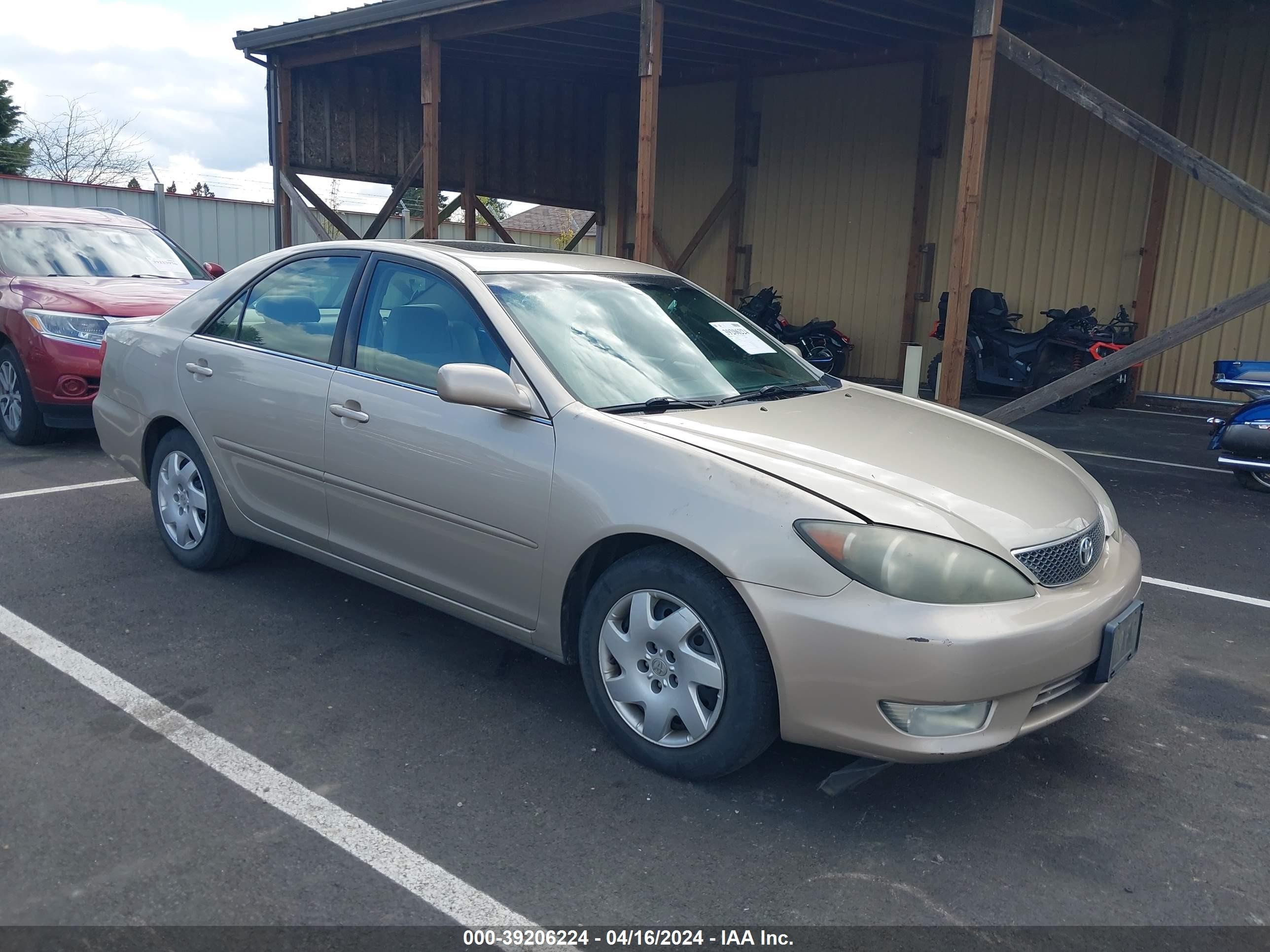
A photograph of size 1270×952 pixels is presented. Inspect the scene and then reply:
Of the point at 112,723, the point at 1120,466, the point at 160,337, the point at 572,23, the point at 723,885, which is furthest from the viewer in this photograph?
the point at 572,23

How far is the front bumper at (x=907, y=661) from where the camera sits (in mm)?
2648

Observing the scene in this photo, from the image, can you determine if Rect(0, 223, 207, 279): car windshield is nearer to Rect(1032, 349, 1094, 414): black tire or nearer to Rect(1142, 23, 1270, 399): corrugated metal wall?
Rect(1032, 349, 1094, 414): black tire

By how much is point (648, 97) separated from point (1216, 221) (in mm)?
6644

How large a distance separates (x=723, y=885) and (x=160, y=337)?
12.1 feet

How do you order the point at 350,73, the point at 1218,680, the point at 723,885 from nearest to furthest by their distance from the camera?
the point at 723,885 < the point at 1218,680 < the point at 350,73

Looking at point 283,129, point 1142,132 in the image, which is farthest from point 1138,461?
point 283,129

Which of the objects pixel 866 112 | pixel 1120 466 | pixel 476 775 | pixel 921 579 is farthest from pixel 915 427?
pixel 866 112

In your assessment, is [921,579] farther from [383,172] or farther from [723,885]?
[383,172]

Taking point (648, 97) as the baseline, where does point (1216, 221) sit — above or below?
below

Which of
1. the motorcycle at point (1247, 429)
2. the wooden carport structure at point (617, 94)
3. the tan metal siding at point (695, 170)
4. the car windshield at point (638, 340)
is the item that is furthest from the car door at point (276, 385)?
the tan metal siding at point (695, 170)

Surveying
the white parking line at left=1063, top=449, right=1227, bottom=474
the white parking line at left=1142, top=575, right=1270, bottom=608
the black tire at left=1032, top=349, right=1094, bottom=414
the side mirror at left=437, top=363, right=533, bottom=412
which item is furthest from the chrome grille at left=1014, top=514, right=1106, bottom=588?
the black tire at left=1032, top=349, right=1094, bottom=414

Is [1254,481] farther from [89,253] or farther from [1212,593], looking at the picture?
[89,253]

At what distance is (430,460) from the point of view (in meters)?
3.55

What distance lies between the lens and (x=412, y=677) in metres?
3.81
